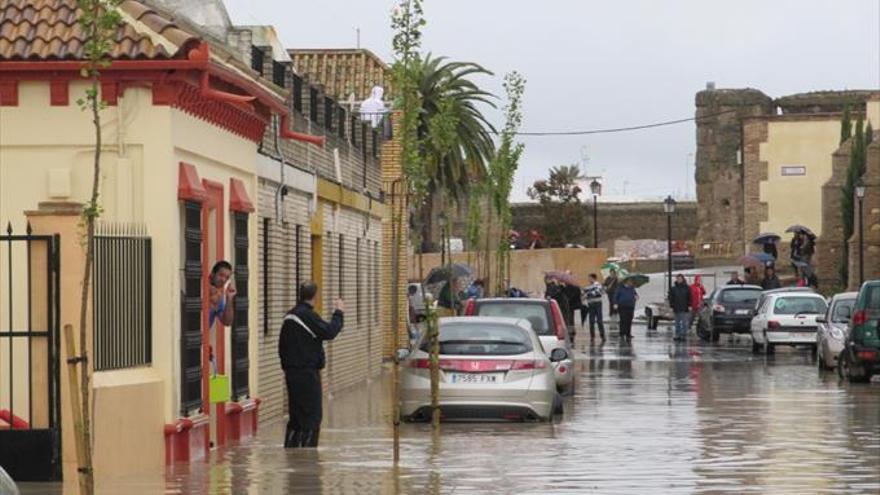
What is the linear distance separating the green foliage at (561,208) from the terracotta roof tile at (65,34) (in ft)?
336

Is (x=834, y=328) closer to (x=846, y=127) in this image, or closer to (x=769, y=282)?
(x=769, y=282)

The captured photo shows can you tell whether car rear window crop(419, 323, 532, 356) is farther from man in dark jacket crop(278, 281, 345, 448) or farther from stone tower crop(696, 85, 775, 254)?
stone tower crop(696, 85, 775, 254)

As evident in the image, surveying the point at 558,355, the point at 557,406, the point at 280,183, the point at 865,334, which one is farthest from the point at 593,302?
the point at 280,183

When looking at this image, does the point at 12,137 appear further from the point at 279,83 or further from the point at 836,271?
the point at 836,271

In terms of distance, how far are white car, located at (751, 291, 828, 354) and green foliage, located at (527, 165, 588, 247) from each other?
229 feet

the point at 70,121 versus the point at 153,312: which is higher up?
the point at 70,121

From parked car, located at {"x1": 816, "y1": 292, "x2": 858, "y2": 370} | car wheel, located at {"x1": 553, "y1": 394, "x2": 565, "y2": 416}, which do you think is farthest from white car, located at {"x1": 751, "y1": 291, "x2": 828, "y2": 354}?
car wheel, located at {"x1": 553, "y1": 394, "x2": 565, "y2": 416}

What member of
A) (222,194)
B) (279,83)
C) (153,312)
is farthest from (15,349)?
(279,83)

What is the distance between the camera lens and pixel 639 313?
8900cm

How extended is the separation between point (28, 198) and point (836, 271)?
67773mm

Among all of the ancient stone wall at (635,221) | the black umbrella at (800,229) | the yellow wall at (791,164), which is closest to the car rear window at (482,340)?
the black umbrella at (800,229)

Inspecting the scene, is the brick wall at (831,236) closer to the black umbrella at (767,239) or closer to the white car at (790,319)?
the black umbrella at (767,239)

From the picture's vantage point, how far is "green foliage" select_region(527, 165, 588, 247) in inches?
4909

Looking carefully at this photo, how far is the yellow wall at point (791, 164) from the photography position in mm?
106312
